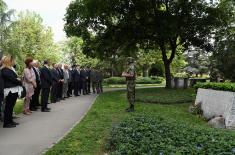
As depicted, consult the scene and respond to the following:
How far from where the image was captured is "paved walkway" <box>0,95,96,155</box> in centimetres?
1015

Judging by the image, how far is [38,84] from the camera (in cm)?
1855

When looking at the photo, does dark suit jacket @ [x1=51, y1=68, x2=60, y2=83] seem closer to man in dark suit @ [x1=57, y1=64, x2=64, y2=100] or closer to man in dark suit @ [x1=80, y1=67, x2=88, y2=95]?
man in dark suit @ [x1=57, y1=64, x2=64, y2=100]

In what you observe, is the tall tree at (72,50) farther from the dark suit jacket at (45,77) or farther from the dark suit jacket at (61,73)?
the dark suit jacket at (45,77)

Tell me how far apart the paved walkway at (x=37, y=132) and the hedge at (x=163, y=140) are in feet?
5.83

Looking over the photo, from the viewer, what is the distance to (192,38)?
115ft

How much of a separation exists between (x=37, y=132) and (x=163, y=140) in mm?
4508

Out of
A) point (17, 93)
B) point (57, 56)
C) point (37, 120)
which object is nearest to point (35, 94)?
point (37, 120)

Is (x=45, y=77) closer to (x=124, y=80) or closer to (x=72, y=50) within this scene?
(x=124, y=80)

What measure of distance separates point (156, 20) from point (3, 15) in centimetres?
1610

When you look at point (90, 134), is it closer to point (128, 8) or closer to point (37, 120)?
point (37, 120)

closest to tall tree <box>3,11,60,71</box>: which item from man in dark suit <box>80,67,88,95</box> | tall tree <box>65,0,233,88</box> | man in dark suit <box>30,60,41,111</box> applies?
tall tree <box>65,0,233,88</box>

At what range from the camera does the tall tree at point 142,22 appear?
32438 mm

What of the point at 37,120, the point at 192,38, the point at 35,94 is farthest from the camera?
the point at 192,38

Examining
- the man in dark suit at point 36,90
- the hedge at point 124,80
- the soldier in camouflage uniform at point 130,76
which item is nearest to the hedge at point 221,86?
the soldier in camouflage uniform at point 130,76
